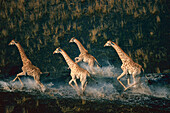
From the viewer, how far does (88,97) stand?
6.77 metres

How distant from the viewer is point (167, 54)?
36.8 feet

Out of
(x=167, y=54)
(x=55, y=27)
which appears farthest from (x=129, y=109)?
(x=55, y=27)

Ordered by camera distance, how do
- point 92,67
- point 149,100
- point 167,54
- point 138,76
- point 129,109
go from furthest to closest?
point 167,54
point 92,67
point 138,76
point 149,100
point 129,109

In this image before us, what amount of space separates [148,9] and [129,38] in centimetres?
340

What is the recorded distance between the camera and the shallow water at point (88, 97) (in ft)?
19.6

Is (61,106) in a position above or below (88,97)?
below

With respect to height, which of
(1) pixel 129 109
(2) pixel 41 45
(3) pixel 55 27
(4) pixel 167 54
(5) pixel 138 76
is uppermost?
(3) pixel 55 27

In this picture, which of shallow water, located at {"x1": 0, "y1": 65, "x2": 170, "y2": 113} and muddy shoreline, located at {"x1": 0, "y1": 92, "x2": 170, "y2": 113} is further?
shallow water, located at {"x1": 0, "y1": 65, "x2": 170, "y2": 113}

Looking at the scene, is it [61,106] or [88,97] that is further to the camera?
[88,97]

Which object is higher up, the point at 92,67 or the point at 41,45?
the point at 41,45

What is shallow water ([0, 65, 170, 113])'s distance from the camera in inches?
235

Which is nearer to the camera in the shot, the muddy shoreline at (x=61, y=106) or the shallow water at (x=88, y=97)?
the muddy shoreline at (x=61, y=106)

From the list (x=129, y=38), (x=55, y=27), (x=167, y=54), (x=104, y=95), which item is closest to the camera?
(x=104, y=95)

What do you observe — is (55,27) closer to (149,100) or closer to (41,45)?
(41,45)
